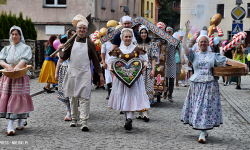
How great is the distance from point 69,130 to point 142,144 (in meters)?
1.51

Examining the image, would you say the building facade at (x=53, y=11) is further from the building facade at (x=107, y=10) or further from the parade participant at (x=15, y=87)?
the parade participant at (x=15, y=87)

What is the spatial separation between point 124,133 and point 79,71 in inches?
51.7

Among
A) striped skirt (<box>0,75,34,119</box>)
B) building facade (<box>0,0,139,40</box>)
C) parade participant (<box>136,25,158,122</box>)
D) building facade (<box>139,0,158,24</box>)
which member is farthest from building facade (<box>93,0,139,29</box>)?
striped skirt (<box>0,75,34,119</box>)

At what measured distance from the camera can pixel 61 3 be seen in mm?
24953

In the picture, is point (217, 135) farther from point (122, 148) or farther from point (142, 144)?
point (122, 148)

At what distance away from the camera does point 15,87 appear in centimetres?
638

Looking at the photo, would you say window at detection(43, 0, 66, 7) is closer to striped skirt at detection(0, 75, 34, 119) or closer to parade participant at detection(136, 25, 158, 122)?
parade participant at detection(136, 25, 158, 122)

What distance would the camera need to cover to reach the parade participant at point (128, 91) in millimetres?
6801

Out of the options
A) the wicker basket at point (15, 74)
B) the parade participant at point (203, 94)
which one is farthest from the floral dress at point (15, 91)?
the parade participant at point (203, 94)

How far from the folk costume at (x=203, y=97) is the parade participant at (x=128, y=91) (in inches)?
38.5

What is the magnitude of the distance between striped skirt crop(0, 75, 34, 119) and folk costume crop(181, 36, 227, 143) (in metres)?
2.63

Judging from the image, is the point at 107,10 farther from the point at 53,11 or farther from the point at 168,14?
the point at 168,14

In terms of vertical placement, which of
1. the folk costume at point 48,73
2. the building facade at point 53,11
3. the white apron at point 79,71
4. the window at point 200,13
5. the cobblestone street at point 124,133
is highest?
the building facade at point 53,11

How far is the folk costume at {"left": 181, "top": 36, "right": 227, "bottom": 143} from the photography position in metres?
5.95
